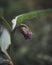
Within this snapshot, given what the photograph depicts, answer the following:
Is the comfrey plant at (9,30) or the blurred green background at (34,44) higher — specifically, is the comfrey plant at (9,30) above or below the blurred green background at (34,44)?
above

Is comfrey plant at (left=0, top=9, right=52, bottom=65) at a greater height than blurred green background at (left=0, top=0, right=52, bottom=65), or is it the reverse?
comfrey plant at (left=0, top=9, right=52, bottom=65)

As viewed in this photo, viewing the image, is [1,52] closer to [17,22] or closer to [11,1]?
[17,22]

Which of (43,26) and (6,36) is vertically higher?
(6,36)

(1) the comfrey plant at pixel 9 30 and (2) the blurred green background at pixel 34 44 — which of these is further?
(2) the blurred green background at pixel 34 44

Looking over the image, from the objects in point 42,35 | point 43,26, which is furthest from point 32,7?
point 42,35

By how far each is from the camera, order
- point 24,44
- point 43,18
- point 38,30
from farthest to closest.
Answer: point 43,18
point 38,30
point 24,44

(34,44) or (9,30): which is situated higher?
(9,30)

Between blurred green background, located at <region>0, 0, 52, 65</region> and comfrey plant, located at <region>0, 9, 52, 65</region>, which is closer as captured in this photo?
comfrey plant, located at <region>0, 9, 52, 65</region>

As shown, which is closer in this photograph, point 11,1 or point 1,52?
point 1,52

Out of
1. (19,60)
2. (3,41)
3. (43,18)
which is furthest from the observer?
(43,18)

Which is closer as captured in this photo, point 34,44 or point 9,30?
point 9,30
